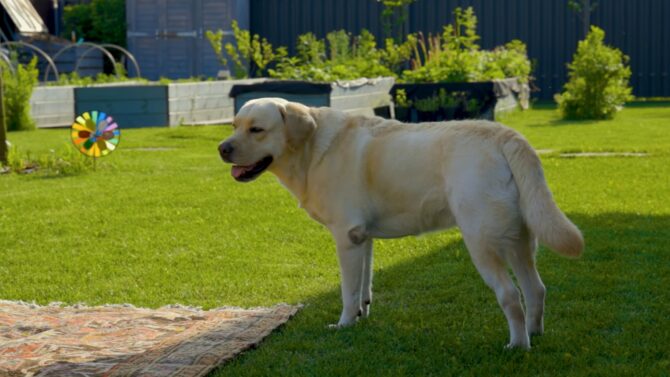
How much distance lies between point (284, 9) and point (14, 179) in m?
20.0

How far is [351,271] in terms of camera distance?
17.0 feet

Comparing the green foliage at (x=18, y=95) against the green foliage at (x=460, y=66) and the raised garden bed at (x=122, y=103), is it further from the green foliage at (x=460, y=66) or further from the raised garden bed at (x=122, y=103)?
the green foliage at (x=460, y=66)

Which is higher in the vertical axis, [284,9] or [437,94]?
[284,9]

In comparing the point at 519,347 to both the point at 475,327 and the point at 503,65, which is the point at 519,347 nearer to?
the point at 475,327

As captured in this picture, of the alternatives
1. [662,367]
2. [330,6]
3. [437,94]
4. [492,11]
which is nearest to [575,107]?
[437,94]

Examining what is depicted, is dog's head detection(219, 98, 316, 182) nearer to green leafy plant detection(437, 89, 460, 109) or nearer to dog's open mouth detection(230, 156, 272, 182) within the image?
dog's open mouth detection(230, 156, 272, 182)

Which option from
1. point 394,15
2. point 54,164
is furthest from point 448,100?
point 394,15

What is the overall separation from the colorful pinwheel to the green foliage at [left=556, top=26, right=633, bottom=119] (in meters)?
10.7

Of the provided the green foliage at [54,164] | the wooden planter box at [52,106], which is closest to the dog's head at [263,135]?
the green foliage at [54,164]

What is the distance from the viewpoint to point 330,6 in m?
30.9

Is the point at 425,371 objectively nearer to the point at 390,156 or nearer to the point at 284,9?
the point at 390,156

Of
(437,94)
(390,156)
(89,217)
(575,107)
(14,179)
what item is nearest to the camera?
(390,156)

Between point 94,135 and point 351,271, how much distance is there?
7.74 m

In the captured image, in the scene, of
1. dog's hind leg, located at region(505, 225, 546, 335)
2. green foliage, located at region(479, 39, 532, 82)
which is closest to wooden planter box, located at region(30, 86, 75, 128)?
green foliage, located at region(479, 39, 532, 82)
